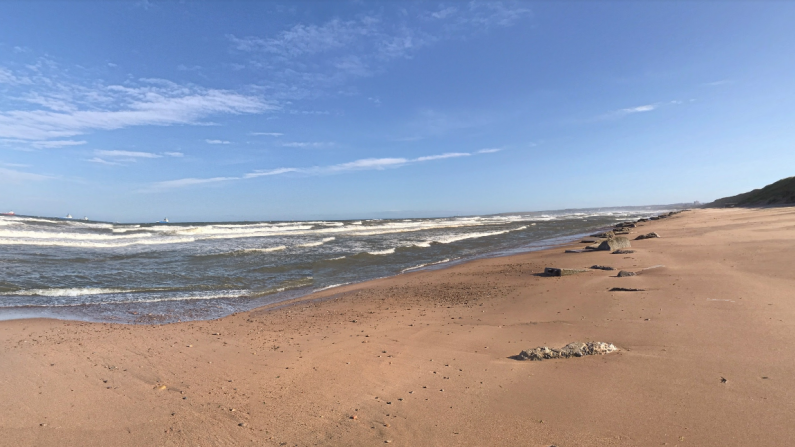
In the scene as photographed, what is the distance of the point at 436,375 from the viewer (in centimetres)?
423

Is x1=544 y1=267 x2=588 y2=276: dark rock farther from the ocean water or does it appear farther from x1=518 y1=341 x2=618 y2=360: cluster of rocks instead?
the ocean water

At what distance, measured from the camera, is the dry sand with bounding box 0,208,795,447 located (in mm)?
3088

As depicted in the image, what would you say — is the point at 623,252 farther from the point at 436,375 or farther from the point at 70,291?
the point at 70,291

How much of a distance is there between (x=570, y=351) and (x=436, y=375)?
1.62 meters

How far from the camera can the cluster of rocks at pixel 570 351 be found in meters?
4.36

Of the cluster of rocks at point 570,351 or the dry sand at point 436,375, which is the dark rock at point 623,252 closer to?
the dry sand at point 436,375

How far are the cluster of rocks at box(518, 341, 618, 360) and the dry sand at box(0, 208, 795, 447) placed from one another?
12cm

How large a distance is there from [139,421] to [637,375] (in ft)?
16.1

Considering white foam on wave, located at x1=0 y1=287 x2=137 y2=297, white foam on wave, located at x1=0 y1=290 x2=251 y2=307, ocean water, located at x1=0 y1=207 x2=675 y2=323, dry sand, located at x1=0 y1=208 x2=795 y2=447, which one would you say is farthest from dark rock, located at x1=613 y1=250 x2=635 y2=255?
white foam on wave, located at x1=0 y1=287 x2=137 y2=297

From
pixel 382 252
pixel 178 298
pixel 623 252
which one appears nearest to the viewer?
pixel 178 298

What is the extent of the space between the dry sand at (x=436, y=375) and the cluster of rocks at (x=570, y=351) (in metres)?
0.12

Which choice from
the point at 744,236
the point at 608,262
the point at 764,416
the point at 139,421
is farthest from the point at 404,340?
the point at 744,236

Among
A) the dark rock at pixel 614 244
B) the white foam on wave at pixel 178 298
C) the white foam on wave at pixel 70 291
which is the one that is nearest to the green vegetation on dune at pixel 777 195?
the dark rock at pixel 614 244

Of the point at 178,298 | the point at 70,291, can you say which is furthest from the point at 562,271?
the point at 70,291
